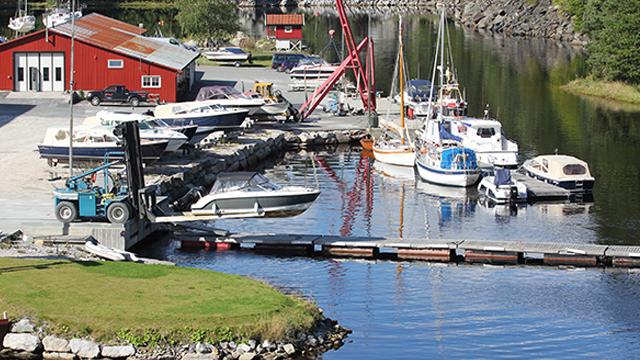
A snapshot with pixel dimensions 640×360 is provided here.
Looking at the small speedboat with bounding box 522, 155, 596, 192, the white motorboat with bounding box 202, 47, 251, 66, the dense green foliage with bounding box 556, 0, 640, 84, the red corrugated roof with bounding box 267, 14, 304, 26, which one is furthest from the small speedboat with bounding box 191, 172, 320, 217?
the red corrugated roof with bounding box 267, 14, 304, 26

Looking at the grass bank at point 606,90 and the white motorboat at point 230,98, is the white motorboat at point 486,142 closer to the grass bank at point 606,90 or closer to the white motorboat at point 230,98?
the white motorboat at point 230,98

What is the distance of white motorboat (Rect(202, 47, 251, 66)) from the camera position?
11519 centimetres

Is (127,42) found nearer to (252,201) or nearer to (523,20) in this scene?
(252,201)

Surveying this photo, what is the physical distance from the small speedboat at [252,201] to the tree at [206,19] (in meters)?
71.3

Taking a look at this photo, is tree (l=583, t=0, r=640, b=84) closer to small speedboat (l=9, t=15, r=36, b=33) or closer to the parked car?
the parked car

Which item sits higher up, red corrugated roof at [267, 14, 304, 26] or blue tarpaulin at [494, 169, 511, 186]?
red corrugated roof at [267, 14, 304, 26]

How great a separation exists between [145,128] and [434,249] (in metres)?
20.6

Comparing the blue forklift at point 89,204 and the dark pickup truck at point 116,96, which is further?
the dark pickup truck at point 116,96

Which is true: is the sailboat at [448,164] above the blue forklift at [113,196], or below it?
below

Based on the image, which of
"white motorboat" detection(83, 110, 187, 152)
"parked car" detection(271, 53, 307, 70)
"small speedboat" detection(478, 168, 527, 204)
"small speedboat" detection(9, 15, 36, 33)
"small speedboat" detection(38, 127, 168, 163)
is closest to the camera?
"small speedboat" detection(38, 127, 168, 163)

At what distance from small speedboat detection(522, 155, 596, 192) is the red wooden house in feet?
222

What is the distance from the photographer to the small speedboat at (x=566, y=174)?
67.3m

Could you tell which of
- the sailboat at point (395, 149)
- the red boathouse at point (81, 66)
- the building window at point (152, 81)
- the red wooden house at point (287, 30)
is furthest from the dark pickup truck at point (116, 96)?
the red wooden house at point (287, 30)

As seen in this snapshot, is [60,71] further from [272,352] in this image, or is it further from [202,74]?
[272,352]
